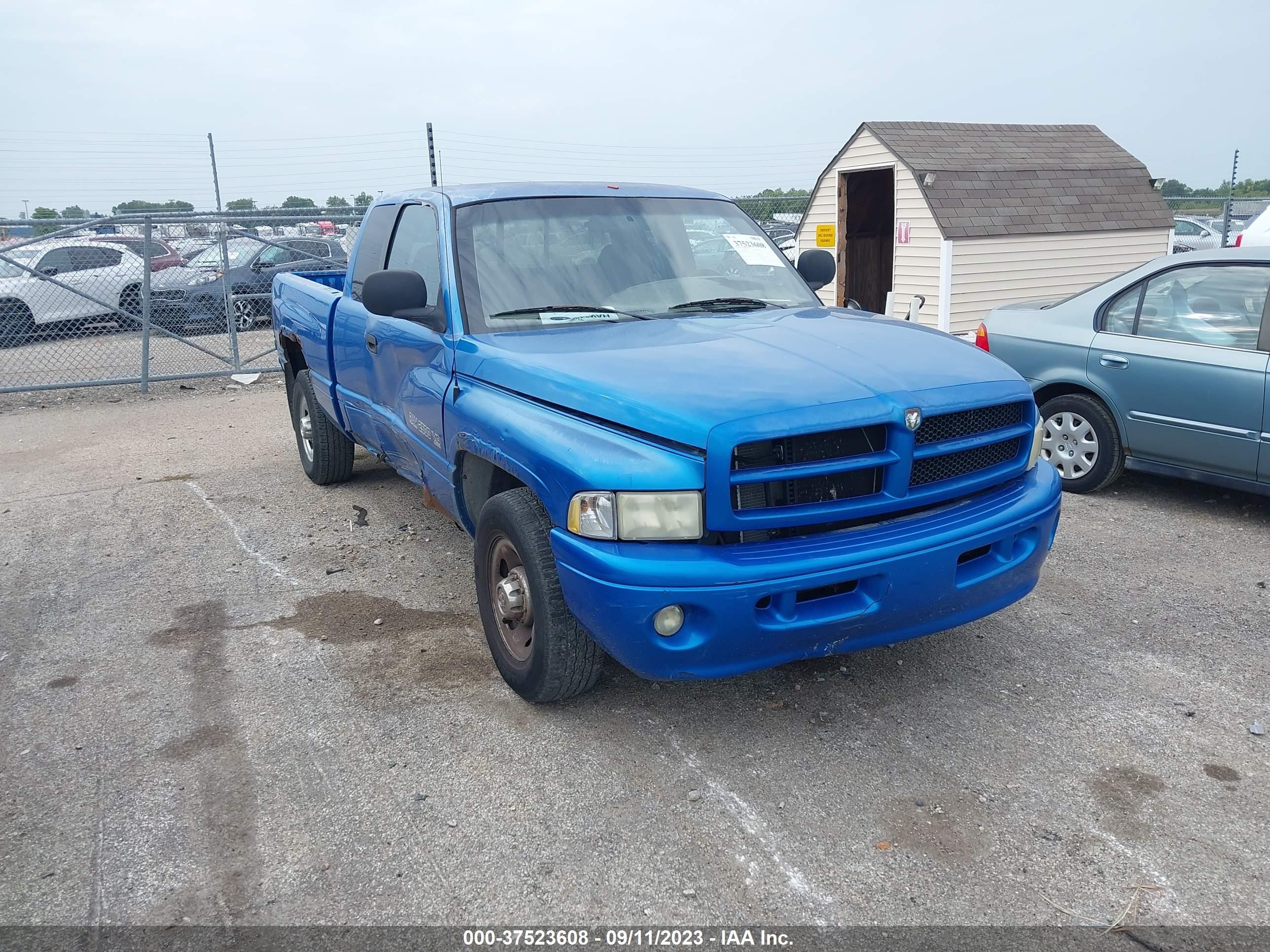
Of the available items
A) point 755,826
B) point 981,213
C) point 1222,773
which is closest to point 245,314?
point 981,213

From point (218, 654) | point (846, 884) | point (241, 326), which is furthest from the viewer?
point (241, 326)

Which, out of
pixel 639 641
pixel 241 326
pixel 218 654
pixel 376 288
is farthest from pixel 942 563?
pixel 241 326

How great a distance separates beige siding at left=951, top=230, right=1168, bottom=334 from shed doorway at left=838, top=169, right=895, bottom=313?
5.73 ft

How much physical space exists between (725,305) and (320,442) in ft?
11.6

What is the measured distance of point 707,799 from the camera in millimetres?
3066

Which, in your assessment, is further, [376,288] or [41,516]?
[41,516]

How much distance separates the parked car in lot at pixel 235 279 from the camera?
1163 cm

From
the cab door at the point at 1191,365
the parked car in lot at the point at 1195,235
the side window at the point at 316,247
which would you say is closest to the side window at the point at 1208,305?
the cab door at the point at 1191,365

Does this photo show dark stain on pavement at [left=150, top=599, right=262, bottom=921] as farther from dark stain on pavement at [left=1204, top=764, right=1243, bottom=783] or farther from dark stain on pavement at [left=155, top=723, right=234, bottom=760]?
dark stain on pavement at [left=1204, top=764, right=1243, bottom=783]

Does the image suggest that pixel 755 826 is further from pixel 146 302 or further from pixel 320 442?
pixel 146 302

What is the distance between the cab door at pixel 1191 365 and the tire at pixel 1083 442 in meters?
0.11

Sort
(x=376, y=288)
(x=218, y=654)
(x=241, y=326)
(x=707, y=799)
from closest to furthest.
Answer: (x=707, y=799) < (x=376, y=288) < (x=218, y=654) < (x=241, y=326)

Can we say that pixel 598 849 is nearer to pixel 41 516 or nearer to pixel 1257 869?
pixel 1257 869

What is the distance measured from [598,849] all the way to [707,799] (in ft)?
1.37
